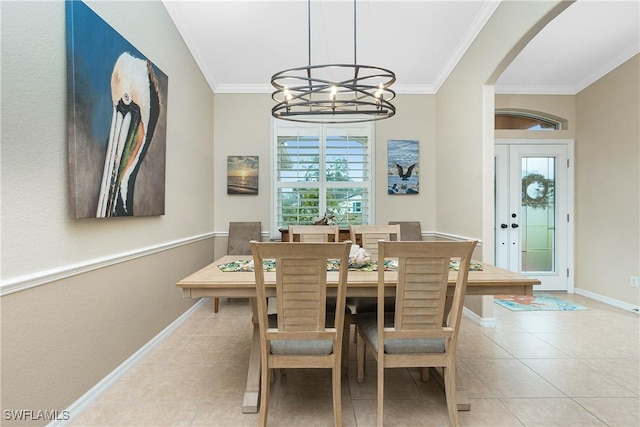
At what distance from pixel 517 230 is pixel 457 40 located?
8.78 feet

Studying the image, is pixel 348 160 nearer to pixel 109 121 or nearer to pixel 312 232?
pixel 312 232

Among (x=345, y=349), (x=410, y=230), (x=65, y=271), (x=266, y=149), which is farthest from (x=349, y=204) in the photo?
(x=65, y=271)

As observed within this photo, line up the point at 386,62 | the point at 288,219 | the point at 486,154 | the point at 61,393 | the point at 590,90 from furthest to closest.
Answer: the point at 288,219 < the point at 590,90 < the point at 386,62 < the point at 486,154 < the point at 61,393

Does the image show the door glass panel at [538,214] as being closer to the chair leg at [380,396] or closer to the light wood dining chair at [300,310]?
the chair leg at [380,396]

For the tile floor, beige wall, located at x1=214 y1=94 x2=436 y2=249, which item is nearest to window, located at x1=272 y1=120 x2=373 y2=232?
beige wall, located at x1=214 y1=94 x2=436 y2=249

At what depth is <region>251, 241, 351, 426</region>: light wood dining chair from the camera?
1.49 metres

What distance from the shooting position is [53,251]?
161cm

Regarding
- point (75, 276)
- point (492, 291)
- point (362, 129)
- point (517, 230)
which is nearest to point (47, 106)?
point (75, 276)

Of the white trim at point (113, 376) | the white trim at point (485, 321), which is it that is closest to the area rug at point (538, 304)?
the white trim at point (485, 321)

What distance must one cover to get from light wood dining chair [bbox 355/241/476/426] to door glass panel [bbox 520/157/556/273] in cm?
362

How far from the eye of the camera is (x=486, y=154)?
317cm

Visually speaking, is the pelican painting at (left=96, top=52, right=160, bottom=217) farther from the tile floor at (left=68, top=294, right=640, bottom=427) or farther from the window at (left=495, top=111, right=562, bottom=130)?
the window at (left=495, top=111, right=562, bottom=130)

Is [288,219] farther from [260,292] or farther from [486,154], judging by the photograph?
[260,292]

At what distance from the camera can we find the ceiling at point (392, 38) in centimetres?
289
